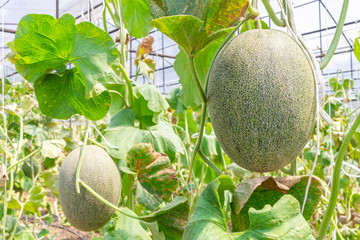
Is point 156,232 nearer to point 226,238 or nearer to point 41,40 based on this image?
point 226,238

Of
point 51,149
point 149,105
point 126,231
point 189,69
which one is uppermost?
point 189,69

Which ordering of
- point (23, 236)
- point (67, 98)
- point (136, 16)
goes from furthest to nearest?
1. point (23, 236)
2. point (136, 16)
3. point (67, 98)

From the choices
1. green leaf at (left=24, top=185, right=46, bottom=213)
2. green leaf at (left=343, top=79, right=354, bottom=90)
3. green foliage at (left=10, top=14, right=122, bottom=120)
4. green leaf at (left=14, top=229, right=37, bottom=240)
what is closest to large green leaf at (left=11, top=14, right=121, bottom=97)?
green foliage at (left=10, top=14, right=122, bottom=120)

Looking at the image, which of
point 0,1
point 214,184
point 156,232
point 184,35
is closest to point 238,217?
point 214,184

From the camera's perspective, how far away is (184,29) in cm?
52

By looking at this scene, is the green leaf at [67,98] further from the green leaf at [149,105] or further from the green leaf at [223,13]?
the green leaf at [223,13]

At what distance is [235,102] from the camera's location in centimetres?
49

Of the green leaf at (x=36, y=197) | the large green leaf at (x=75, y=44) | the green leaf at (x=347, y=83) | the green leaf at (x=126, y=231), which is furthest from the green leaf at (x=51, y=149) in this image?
the green leaf at (x=347, y=83)

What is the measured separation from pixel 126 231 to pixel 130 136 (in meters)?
0.27

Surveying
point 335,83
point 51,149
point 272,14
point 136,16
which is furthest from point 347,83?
point 272,14

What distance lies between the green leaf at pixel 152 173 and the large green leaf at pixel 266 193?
0.89 ft

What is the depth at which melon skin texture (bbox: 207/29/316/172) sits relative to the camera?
484 mm

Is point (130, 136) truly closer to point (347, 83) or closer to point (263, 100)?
point (263, 100)

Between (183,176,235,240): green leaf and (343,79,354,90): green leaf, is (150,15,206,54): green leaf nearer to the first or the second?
(183,176,235,240): green leaf
